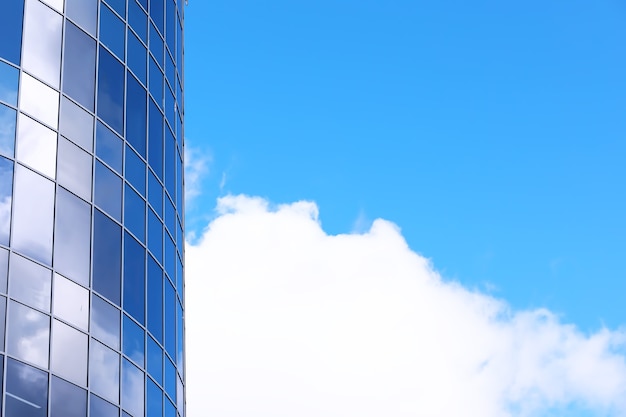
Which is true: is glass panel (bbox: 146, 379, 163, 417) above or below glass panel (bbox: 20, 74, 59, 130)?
below

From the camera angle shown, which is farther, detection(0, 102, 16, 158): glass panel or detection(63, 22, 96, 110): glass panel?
detection(63, 22, 96, 110): glass panel

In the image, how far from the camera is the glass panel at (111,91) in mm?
33938

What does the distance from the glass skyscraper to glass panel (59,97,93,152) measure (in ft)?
0.13

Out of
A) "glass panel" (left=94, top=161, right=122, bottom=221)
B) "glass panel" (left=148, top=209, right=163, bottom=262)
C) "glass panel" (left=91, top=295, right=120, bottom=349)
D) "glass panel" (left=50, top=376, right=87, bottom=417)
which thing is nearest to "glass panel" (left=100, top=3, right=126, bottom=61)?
"glass panel" (left=94, top=161, right=122, bottom=221)

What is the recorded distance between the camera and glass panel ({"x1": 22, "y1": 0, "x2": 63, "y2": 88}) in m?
31.4

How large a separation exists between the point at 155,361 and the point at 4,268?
7082mm

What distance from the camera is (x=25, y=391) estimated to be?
89.8 ft

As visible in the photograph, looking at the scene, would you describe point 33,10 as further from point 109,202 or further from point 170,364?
point 170,364

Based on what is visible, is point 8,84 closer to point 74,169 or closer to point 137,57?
point 74,169

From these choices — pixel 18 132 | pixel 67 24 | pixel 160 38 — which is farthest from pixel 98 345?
pixel 160 38

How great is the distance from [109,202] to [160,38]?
29.0 feet

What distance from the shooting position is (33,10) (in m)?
32.0

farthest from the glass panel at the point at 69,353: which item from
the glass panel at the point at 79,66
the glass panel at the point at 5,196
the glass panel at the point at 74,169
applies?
the glass panel at the point at 79,66

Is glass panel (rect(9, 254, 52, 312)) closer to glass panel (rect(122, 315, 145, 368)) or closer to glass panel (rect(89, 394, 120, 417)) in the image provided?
glass panel (rect(89, 394, 120, 417))
